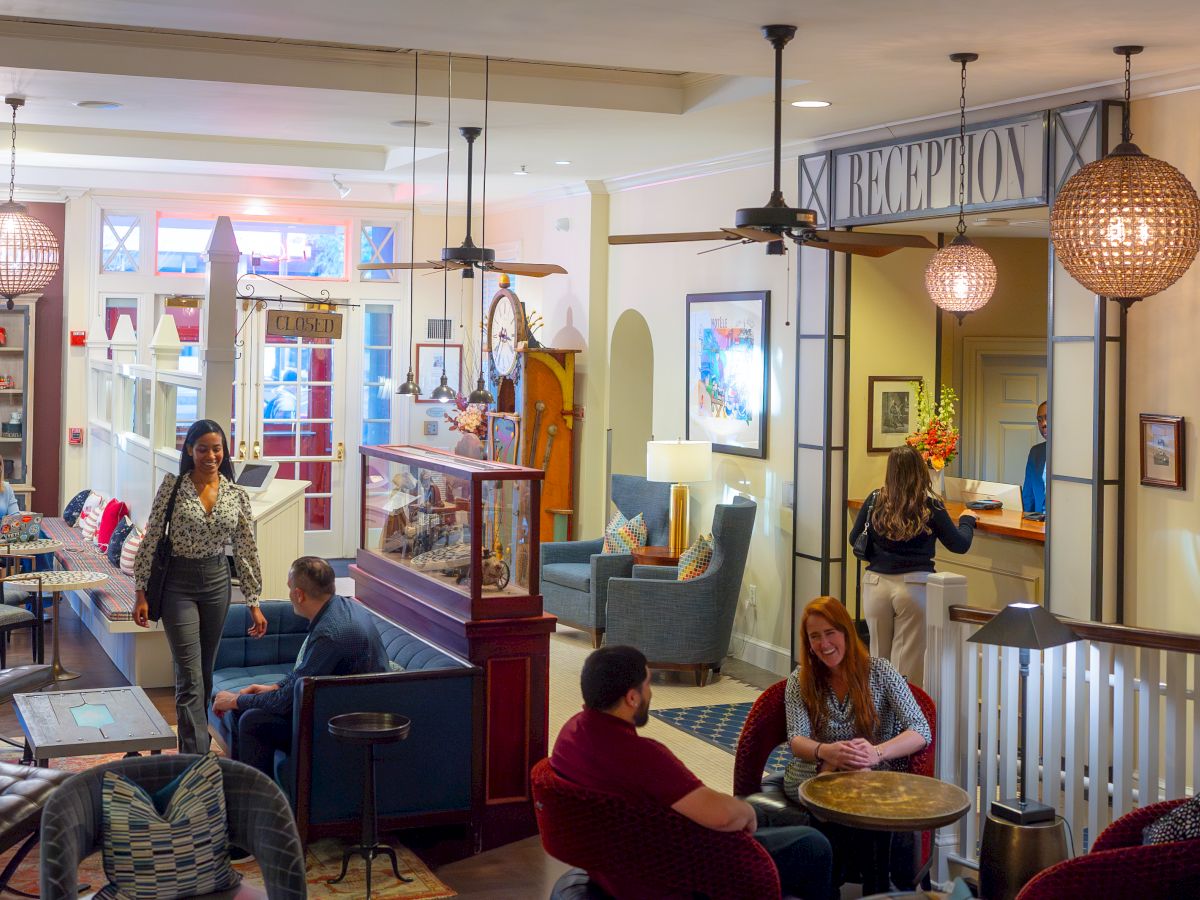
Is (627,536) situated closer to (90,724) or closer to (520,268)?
(520,268)

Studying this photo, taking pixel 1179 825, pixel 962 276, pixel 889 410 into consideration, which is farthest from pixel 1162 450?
pixel 1179 825

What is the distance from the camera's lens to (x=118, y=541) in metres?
9.13

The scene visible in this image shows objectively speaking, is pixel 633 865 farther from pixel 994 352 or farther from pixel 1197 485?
pixel 994 352

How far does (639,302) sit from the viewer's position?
9.98 meters

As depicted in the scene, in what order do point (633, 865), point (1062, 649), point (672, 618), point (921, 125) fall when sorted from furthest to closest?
1. point (672, 618)
2. point (921, 125)
3. point (1062, 649)
4. point (633, 865)

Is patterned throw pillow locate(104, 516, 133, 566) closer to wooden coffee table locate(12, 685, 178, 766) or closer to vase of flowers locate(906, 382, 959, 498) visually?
wooden coffee table locate(12, 685, 178, 766)

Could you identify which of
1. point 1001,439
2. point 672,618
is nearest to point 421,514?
point 672,618

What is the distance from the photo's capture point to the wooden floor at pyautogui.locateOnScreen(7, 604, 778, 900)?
16.8 feet

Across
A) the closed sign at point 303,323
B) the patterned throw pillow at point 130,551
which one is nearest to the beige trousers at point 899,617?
the closed sign at point 303,323

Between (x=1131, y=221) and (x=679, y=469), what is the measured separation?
3.96 metres

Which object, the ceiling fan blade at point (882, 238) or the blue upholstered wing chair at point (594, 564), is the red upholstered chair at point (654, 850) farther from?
the blue upholstered wing chair at point (594, 564)

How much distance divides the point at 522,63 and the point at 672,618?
10.5ft

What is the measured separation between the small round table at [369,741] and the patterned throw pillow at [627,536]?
4.01 m

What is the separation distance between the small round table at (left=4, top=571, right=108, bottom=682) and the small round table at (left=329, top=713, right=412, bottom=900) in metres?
3.20
